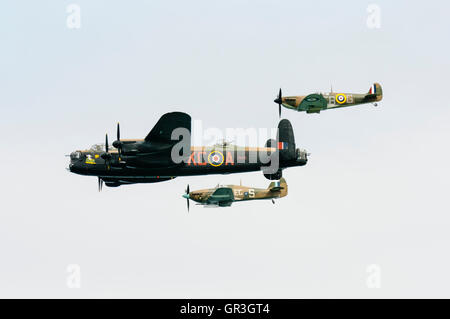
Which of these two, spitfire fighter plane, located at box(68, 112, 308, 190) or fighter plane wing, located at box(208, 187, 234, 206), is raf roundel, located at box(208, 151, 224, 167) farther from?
fighter plane wing, located at box(208, 187, 234, 206)

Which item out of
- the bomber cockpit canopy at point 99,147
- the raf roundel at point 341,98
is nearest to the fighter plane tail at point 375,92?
the raf roundel at point 341,98

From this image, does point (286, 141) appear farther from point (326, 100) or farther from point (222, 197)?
point (222, 197)

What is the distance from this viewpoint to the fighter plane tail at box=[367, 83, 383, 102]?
55000mm

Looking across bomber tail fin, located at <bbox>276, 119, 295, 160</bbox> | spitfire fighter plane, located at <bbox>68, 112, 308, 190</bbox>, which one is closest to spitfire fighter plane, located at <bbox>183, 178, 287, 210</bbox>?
spitfire fighter plane, located at <bbox>68, 112, 308, 190</bbox>

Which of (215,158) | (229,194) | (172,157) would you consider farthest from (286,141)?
(229,194)

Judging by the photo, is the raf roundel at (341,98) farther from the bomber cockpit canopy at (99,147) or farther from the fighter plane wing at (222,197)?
the bomber cockpit canopy at (99,147)

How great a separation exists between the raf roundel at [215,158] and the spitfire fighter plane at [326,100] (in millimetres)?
9150

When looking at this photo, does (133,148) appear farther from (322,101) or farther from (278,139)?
(322,101)

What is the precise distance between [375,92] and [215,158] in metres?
15.4

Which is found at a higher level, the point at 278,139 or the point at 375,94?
the point at 375,94

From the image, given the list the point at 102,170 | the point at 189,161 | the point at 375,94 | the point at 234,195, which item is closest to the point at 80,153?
the point at 102,170
